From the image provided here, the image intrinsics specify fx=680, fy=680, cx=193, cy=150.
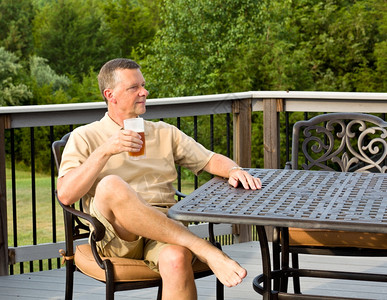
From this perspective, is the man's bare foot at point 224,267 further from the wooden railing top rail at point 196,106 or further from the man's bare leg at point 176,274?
the wooden railing top rail at point 196,106

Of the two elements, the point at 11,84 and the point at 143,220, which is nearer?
the point at 143,220

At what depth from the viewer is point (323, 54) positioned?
2439 cm

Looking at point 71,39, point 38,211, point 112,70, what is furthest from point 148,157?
point 71,39

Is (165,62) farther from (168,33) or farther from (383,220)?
(383,220)

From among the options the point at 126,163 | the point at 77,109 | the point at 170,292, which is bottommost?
the point at 170,292

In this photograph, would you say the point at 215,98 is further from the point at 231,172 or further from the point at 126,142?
the point at 126,142

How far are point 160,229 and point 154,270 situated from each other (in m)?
0.19

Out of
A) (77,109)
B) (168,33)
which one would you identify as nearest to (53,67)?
(168,33)

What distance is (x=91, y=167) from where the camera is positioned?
8.40 feet

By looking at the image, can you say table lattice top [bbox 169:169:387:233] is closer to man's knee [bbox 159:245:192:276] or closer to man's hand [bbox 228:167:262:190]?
man's hand [bbox 228:167:262:190]

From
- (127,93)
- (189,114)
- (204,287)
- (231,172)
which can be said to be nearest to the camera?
(231,172)

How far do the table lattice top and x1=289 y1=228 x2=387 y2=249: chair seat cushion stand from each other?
0.89 ft

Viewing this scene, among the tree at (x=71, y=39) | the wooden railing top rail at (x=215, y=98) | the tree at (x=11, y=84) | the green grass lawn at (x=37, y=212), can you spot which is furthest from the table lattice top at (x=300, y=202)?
the tree at (x=71, y=39)

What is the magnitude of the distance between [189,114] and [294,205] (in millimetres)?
2110
